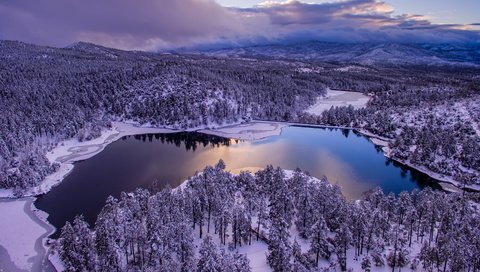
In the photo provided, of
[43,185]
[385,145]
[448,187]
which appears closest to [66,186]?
[43,185]

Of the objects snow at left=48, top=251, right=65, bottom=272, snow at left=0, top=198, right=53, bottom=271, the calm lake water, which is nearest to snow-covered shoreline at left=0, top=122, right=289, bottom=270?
snow at left=0, top=198, right=53, bottom=271

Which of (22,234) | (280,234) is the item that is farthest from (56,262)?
(280,234)

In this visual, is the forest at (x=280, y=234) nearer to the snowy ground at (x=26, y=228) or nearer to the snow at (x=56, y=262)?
the snow at (x=56, y=262)

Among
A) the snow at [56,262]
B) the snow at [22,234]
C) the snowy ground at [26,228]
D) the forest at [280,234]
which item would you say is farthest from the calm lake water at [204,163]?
the forest at [280,234]

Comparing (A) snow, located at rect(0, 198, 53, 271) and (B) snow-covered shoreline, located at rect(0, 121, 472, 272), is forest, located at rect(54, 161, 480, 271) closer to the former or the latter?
(A) snow, located at rect(0, 198, 53, 271)

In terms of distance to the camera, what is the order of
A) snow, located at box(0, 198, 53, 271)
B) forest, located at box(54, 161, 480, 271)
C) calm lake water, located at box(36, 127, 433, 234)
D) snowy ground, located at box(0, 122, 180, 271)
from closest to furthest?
forest, located at box(54, 161, 480, 271)
snowy ground, located at box(0, 122, 180, 271)
snow, located at box(0, 198, 53, 271)
calm lake water, located at box(36, 127, 433, 234)

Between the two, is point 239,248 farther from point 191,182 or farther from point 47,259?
point 47,259

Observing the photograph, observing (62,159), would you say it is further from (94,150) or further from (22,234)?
(22,234)
